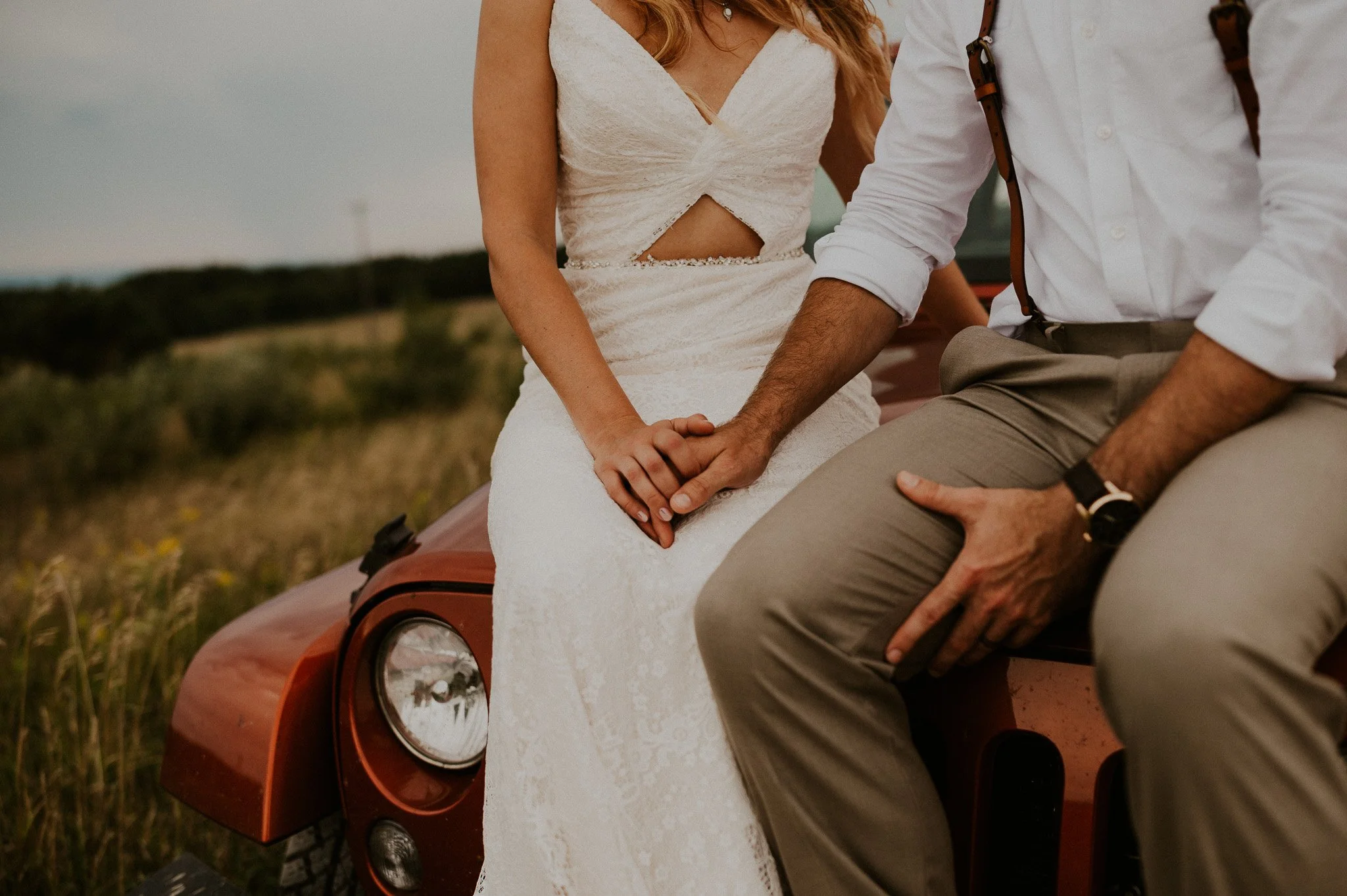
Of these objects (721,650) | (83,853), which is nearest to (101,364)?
(83,853)

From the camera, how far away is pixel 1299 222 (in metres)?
1.21

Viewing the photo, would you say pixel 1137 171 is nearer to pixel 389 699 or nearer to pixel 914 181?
pixel 914 181

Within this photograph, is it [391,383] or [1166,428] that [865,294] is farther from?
[391,383]

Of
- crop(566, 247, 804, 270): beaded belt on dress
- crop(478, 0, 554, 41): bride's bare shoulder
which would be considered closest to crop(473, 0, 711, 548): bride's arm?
crop(478, 0, 554, 41): bride's bare shoulder

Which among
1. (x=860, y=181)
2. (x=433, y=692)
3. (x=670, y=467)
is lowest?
(x=433, y=692)

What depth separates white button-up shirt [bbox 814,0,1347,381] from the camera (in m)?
1.20

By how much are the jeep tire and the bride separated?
0.63m

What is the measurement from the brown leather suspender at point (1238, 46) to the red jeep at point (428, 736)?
2.23 ft

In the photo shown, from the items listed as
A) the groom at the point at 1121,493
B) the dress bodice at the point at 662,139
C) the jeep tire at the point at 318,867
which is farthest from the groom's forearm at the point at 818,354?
the jeep tire at the point at 318,867

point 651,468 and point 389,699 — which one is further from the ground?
point 651,468

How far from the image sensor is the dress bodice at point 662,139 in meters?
1.89

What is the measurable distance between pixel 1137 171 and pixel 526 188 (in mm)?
1014

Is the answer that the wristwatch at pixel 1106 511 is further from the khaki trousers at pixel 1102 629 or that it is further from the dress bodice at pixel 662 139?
the dress bodice at pixel 662 139

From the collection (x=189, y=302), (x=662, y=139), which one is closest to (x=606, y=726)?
(x=662, y=139)
